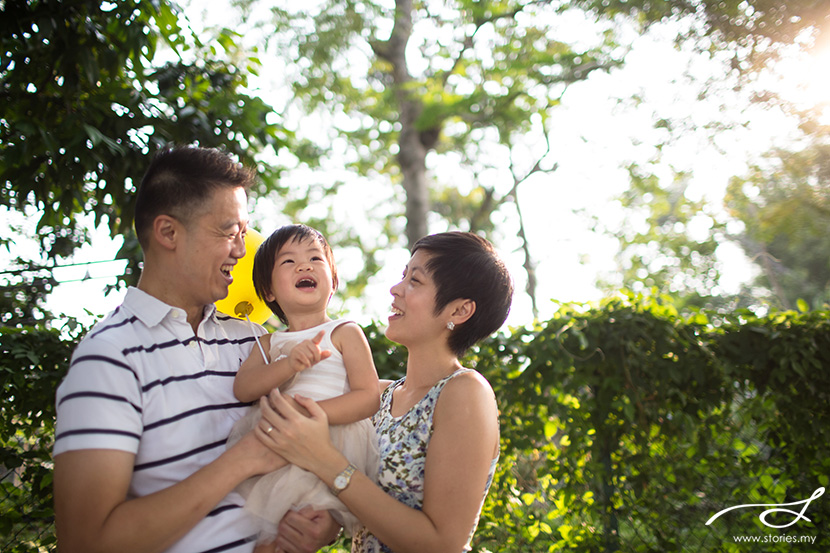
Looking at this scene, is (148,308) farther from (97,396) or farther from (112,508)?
(112,508)

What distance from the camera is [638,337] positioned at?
3.44 metres

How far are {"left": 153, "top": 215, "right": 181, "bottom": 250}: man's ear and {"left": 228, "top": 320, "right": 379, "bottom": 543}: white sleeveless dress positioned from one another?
0.49 m

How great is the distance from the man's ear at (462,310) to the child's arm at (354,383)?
1.11 ft

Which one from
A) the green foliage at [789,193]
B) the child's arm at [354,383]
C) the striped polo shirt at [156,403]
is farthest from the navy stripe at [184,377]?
the green foliage at [789,193]

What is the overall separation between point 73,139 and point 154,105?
0.57m

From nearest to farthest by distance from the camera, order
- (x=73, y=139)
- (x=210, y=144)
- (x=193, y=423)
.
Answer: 1. (x=193, y=423)
2. (x=73, y=139)
3. (x=210, y=144)

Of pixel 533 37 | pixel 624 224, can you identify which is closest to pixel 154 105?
pixel 533 37

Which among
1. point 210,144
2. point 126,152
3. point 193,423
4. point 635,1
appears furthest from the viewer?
point 635,1

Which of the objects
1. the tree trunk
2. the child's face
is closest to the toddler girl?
the child's face

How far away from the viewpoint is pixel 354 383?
203cm

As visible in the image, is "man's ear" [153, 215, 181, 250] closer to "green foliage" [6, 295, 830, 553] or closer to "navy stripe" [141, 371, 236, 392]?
"navy stripe" [141, 371, 236, 392]

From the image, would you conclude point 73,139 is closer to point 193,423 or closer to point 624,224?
point 193,423

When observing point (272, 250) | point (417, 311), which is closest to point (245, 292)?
point (272, 250)

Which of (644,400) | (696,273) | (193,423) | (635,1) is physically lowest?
(193,423)
